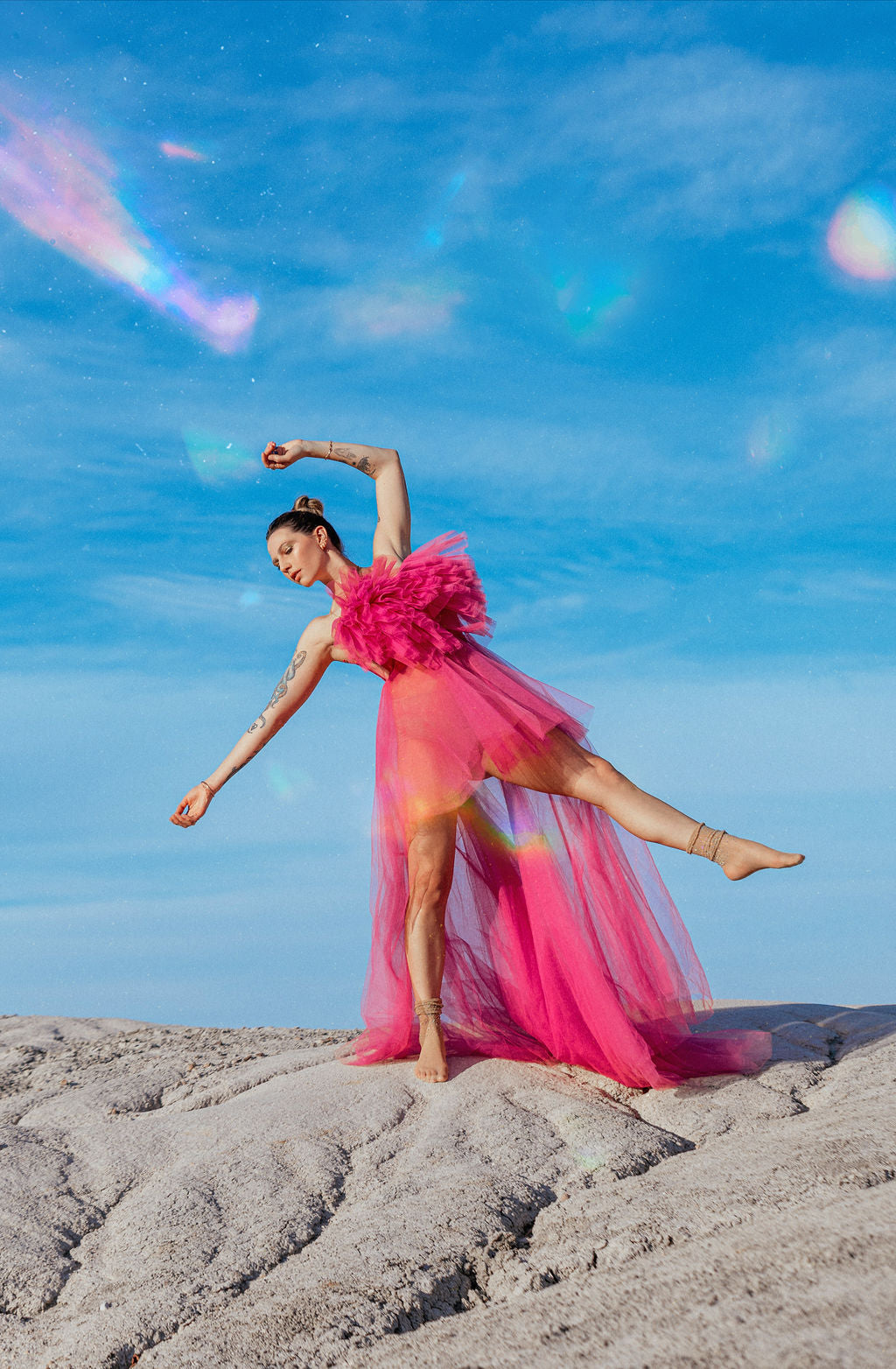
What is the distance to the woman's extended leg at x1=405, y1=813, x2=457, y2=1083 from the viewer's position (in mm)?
4246

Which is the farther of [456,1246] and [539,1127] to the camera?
[539,1127]

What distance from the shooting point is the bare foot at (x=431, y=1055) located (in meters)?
4.04

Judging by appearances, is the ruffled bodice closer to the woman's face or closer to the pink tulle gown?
the pink tulle gown

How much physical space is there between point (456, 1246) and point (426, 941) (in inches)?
70.0

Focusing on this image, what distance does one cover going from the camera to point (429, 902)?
4.25 m

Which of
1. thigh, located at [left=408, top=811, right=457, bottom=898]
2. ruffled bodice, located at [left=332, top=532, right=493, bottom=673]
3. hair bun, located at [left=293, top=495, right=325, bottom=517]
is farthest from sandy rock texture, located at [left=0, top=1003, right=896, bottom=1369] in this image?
hair bun, located at [left=293, top=495, right=325, bottom=517]

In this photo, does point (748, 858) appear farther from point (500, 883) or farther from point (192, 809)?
point (192, 809)

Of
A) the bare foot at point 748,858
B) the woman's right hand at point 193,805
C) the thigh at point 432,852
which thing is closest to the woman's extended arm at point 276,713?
the woman's right hand at point 193,805

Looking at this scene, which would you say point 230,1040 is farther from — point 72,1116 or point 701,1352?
point 701,1352

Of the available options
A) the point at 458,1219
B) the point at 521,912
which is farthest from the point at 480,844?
the point at 458,1219

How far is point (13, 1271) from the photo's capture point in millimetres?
2922

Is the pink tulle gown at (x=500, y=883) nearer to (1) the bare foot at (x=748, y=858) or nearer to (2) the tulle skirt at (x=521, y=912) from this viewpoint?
(2) the tulle skirt at (x=521, y=912)

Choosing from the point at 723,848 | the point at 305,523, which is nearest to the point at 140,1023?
the point at 305,523

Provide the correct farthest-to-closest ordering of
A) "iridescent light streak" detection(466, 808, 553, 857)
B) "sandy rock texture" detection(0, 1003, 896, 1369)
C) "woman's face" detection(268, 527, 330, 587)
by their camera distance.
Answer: "woman's face" detection(268, 527, 330, 587)
"iridescent light streak" detection(466, 808, 553, 857)
"sandy rock texture" detection(0, 1003, 896, 1369)
